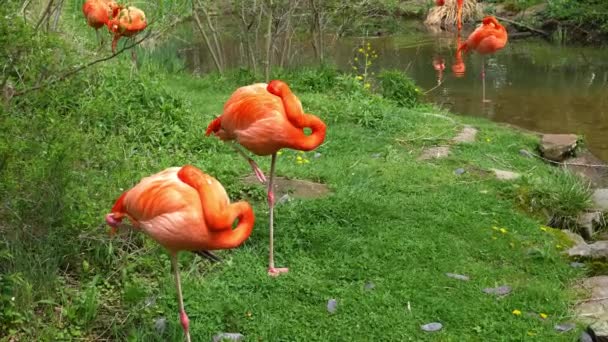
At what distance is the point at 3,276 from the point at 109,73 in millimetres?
4131

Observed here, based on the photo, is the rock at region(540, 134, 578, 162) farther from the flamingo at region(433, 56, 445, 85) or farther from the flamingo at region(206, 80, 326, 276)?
the flamingo at region(433, 56, 445, 85)

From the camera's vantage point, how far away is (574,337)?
3.74 m

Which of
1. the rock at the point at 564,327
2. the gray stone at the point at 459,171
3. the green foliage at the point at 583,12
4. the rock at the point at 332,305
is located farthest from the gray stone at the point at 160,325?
the green foliage at the point at 583,12

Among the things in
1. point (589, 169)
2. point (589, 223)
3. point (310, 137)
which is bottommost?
point (589, 169)

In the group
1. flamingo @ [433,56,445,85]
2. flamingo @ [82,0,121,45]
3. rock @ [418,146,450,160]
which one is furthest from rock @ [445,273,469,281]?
flamingo @ [433,56,445,85]

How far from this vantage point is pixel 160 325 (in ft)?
11.9

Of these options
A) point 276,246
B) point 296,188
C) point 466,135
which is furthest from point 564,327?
point 466,135

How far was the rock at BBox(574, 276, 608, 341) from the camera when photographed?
→ 12.3 ft

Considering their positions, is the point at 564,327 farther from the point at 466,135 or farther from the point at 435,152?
the point at 466,135

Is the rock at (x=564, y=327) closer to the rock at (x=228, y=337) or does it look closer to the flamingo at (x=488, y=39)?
the rock at (x=228, y=337)

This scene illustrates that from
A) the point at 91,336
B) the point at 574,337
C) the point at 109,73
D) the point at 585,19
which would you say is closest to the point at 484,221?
the point at 574,337

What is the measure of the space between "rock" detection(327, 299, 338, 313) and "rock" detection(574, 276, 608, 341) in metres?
1.38

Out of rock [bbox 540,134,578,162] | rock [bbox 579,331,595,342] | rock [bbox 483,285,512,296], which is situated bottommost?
rock [bbox 540,134,578,162]

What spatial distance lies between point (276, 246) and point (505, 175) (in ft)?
8.55
